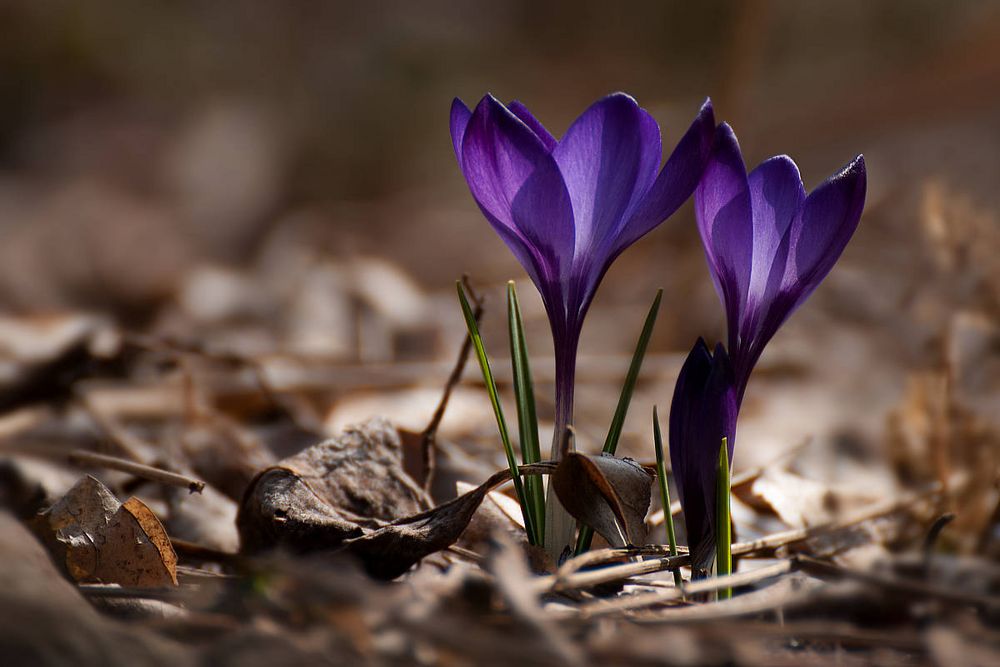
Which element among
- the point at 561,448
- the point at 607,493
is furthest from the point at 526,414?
the point at 607,493

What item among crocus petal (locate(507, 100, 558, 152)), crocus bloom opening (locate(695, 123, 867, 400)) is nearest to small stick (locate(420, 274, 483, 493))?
crocus petal (locate(507, 100, 558, 152))

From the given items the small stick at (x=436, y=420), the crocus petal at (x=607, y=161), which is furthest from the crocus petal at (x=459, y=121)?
the small stick at (x=436, y=420)

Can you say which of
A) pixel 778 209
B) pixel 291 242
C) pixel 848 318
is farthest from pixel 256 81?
pixel 778 209

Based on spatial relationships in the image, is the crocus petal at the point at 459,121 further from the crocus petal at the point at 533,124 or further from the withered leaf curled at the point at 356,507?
the withered leaf curled at the point at 356,507

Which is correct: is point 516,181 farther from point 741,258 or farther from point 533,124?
point 741,258

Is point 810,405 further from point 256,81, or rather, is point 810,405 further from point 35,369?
point 256,81

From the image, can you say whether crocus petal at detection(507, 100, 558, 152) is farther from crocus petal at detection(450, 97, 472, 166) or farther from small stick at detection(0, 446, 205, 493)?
small stick at detection(0, 446, 205, 493)
